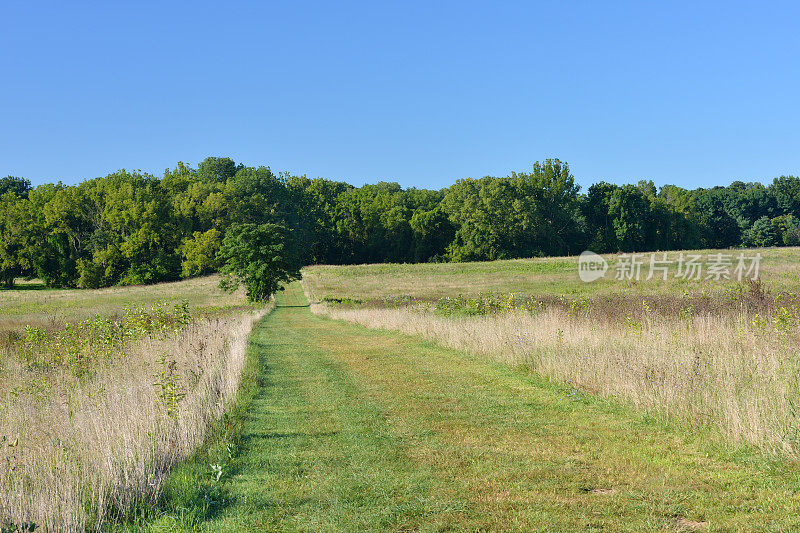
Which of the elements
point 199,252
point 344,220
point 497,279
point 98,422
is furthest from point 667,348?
point 344,220

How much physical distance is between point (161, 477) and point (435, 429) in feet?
11.5

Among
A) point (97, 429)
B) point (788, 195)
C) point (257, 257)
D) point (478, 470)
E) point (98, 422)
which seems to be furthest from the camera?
point (788, 195)

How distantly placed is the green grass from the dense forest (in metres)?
19.0

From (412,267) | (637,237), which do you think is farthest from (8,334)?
(637,237)

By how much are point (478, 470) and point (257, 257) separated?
39.4 m

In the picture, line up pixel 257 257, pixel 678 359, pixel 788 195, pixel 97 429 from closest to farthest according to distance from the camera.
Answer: pixel 97 429
pixel 678 359
pixel 257 257
pixel 788 195

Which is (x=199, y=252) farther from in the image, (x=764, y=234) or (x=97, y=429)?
(x=764, y=234)

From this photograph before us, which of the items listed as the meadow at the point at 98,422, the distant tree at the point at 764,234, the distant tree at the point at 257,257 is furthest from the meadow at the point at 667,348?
the distant tree at the point at 764,234

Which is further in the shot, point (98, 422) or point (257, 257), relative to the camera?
point (257, 257)

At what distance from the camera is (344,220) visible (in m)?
106

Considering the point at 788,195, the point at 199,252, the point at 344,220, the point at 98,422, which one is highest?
the point at 788,195

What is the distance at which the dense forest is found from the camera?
81625mm

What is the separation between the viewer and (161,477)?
5.88 meters

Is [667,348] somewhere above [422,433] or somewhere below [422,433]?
above
